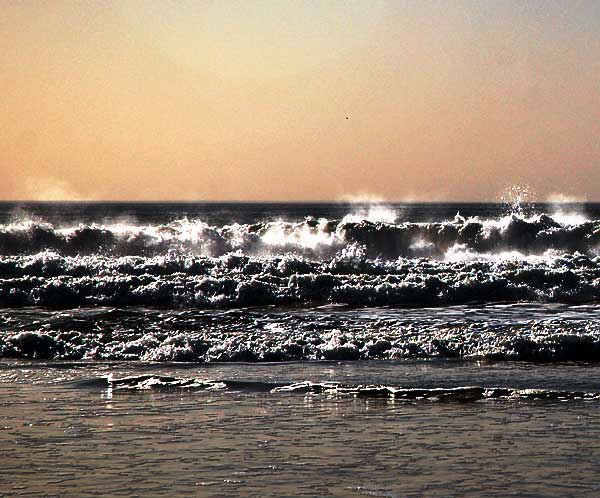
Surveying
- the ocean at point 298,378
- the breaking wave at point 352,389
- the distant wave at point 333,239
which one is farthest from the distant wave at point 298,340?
the distant wave at point 333,239

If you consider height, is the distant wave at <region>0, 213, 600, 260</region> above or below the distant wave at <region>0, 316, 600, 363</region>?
above

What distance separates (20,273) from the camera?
29906mm

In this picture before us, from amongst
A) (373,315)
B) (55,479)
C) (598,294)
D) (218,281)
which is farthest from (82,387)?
(598,294)

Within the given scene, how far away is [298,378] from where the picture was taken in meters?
13.8

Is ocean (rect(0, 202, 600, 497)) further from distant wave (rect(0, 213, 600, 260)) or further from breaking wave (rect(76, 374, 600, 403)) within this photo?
distant wave (rect(0, 213, 600, 260))

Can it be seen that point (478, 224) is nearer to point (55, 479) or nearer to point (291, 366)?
point (291, 366)

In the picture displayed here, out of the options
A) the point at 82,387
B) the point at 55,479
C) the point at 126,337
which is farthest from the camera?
the point at 126,337

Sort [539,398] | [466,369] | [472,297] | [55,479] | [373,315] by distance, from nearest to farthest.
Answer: [55,479] < [539,398] < [466,369] < [373,315] < [472,297]

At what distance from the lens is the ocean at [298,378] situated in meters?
8.78

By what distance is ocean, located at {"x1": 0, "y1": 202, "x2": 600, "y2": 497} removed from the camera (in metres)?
8.78

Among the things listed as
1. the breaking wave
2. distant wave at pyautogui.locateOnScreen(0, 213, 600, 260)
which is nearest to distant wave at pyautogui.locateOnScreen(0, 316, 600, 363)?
the breaking wave

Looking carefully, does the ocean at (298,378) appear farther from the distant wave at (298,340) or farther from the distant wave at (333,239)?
the distant wave at (333,239)

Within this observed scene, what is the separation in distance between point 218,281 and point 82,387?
39.4 feet

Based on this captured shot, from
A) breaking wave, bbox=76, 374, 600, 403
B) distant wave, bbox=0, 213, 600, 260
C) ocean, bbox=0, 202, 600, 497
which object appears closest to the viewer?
ocean, bbox=0, 202, 600, 497
